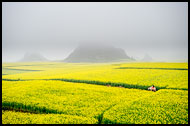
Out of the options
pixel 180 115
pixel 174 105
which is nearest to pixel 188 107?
pixel 174 105

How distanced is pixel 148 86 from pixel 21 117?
1596 cm

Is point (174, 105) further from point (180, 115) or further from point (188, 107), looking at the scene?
point (180, 115)

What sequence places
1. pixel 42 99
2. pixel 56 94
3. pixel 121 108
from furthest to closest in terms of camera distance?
1. pixel 56 94
2. pixel 42 99
3. pixel 121 108

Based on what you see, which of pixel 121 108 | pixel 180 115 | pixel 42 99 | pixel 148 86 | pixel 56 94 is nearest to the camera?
pixel 180 115

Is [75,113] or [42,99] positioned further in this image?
[42,99]

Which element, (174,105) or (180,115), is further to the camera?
(174,105)

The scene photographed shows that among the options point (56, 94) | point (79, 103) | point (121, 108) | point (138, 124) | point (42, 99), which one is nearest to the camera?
point (138, 124)

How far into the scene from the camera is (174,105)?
44.1 ft

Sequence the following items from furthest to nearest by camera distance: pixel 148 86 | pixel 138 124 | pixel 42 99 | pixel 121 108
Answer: pixel 148 86, pixel 42 99, pixel 121 108, pixel 138 124

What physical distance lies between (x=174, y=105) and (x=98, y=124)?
6952 millimetres

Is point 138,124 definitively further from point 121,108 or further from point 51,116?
point 51,116

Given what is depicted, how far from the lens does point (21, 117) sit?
11.7 metres

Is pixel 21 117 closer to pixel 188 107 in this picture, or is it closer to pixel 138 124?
pixel 138 124

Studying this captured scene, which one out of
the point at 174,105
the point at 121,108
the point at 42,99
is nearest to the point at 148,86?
the point at 174,105
